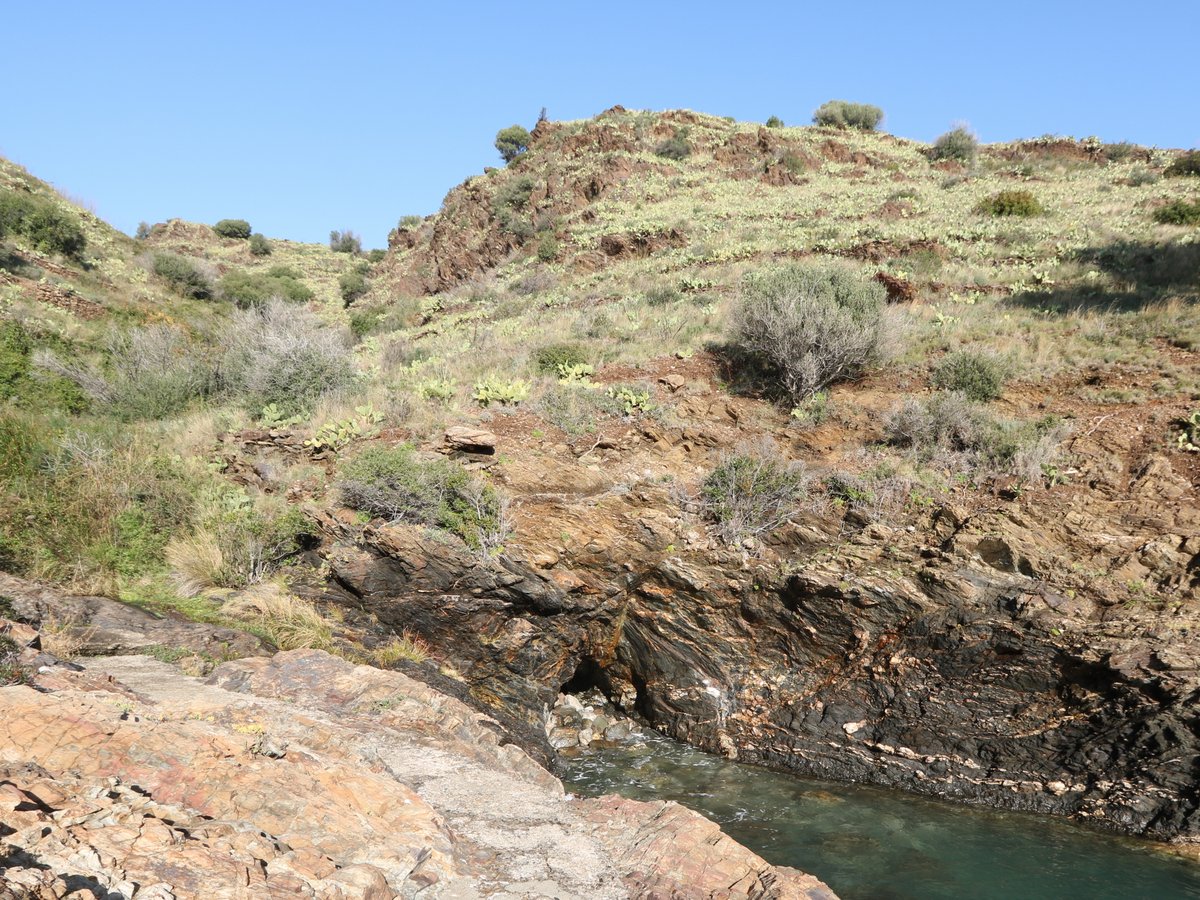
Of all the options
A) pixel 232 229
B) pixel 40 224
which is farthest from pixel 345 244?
pixel 40 224

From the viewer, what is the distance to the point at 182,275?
27.5m

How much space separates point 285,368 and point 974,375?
12.0 meters

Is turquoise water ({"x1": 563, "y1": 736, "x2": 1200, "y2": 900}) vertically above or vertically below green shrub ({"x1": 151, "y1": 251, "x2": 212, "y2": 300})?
below

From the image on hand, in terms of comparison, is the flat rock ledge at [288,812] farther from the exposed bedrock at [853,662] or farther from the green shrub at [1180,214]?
the green shrub at [1180,214]

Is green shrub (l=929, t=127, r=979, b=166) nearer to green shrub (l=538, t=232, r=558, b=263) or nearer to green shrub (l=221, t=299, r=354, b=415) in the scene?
green shrub (l=538, t=232, r=558, b=263)

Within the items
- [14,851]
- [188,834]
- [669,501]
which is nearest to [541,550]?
[669,501]

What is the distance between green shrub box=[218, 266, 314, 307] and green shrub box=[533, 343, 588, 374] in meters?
15.5

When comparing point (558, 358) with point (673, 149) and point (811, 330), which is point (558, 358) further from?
point (673, 149)

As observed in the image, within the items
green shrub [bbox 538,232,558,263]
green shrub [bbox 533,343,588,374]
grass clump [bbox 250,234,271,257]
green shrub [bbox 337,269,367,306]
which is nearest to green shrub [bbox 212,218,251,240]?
grass clump [bbox 250,234,271,257]

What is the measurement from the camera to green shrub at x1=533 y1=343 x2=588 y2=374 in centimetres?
1376

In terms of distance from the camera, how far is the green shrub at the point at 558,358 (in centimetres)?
1376

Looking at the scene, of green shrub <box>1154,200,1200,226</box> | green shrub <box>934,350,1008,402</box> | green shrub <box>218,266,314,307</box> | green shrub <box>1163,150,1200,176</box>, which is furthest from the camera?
green shrub <box>218,266,314,307</box>

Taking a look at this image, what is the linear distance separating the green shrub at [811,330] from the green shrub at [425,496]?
19.7 ft

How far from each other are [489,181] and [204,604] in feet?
A: 109
